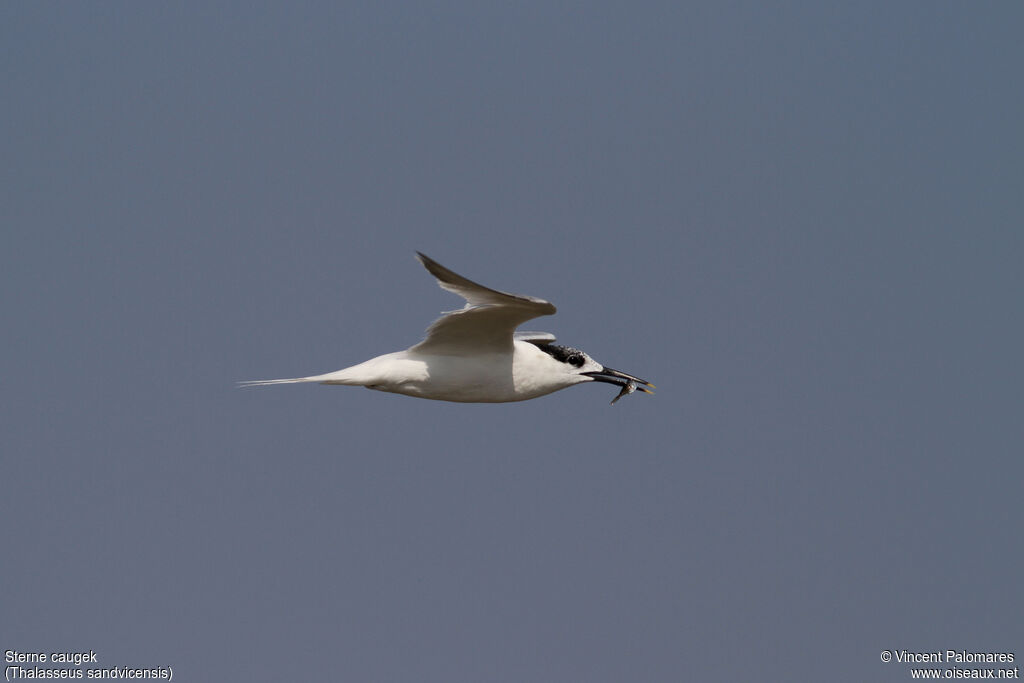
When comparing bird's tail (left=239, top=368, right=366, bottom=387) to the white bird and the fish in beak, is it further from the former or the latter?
the fish in beak

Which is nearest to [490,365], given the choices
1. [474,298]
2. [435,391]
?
[435,391]

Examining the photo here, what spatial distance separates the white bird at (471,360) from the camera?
462 inches

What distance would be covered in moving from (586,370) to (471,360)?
197cm

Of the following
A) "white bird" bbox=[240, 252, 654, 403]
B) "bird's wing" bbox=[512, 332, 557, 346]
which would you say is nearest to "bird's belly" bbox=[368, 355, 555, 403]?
"white bird" bbox=[240, 252, 654, 403]

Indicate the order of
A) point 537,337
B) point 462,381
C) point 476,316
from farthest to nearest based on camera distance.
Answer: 1. point 537,337
2. point 462,381
3. point 476,316

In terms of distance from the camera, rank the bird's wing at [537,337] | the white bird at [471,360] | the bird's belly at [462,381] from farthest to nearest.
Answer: the bird's wing at [537,337] < the bird's belly at [462,381] < the white bird at [471,360]

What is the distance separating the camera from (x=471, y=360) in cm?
1295

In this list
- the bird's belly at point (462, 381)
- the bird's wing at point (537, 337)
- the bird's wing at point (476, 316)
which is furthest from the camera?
the bird's wing at point (537, 337)

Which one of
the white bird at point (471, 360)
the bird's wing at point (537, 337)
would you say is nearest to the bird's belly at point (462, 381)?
the white bird at point (471, 360)

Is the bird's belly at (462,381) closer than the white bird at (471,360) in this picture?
No

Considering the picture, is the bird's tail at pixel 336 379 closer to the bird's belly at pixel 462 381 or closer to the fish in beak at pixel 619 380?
the bird's belly at pixel 462 381

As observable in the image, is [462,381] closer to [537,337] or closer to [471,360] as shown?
[471,360]

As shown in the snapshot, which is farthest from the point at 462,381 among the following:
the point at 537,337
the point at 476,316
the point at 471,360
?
the point at 537,337

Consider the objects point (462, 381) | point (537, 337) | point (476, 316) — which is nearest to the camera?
point (476, 316)
